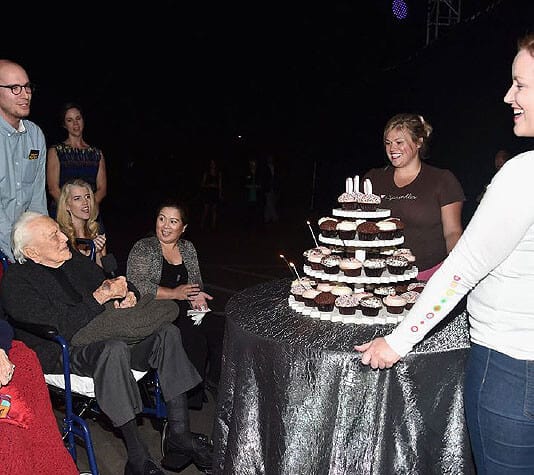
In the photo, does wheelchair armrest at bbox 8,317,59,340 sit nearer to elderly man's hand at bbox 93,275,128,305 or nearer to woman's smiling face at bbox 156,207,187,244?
elderly man's hand at bbox 93,275,128,305

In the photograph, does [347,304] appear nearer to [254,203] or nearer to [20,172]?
[20,172]

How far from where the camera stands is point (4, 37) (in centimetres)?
1339

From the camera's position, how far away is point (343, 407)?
7.92 feet

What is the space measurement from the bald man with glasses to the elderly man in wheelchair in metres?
0.32

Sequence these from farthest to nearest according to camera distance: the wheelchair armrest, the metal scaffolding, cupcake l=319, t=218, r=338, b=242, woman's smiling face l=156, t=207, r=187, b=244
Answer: the metal scaffolding → woman's smiling face l=156, t=207, r=187, b=244 → cupcake l=319, t=218, r=338, b=242 → the wheelchair armrest

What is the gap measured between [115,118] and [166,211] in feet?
51.6

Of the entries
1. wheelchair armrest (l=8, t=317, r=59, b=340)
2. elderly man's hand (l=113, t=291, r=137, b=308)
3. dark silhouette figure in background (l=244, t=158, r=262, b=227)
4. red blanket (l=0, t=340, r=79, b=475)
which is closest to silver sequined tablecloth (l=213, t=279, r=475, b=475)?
red blanket (l=0, t=340, r=79, b=475)

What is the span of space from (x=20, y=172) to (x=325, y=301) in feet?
7.17

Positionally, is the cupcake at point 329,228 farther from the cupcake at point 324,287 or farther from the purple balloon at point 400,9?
the purple balloon at point 400,9

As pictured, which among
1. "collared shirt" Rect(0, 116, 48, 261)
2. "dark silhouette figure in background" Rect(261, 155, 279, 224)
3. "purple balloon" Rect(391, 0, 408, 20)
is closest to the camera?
"collared shirt" Rect(0, 116, 48, 261)

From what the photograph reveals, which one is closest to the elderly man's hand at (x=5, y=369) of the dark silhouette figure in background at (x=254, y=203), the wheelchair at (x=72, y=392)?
the wheelchair at (x=72, y=392)

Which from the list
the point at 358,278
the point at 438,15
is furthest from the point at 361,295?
the point at 438,15

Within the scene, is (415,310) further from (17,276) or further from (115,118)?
(115,118)

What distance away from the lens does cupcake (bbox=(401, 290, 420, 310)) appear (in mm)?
2764
